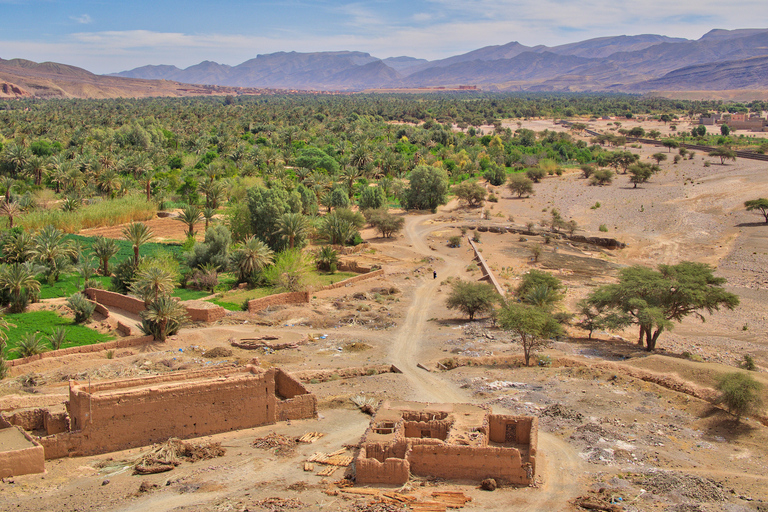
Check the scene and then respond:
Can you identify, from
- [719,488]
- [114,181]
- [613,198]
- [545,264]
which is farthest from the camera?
[613,198]

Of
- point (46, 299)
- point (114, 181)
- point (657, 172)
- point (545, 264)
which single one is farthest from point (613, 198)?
point (46, 299)

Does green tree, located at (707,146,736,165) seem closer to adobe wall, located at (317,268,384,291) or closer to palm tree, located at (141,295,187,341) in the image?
adobe wall, located at (317,268,384,291)

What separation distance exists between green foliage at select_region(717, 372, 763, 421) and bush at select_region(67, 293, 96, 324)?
29.9m

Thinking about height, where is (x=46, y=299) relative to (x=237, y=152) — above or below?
below

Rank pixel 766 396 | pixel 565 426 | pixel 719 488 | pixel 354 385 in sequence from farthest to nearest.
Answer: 1. pixel 354 385
2. pixel 766 396
3. pixel 565 426
4. pixel 719 488

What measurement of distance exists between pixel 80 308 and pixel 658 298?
30144 mm

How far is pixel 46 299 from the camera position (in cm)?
3816

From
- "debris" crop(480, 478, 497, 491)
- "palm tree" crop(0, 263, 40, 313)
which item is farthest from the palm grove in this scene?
"debris" crop(480, 478, 497, 491)

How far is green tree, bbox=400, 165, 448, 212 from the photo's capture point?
74.2 meters

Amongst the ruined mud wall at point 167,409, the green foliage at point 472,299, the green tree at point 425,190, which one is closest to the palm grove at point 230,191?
the green tree at point 425,190

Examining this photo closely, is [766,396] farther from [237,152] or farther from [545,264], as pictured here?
[237,152]

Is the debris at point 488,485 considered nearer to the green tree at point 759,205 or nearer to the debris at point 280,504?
the debris at point 280,504

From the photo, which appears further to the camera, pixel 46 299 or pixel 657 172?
pixel 657 172

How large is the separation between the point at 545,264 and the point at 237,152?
50938 mm
